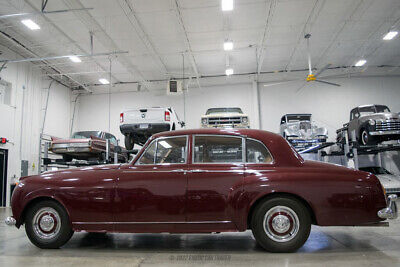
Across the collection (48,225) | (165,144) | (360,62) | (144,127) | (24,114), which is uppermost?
(360,62)

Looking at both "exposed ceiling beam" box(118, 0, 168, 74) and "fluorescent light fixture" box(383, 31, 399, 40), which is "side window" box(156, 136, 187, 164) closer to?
"exposed ceiling beam" box(118, 0, 168, 74)

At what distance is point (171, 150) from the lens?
12.8ft

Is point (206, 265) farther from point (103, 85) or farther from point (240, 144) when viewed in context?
point (103, 85)

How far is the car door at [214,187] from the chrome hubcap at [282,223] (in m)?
0.42

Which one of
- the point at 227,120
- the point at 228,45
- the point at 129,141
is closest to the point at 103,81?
the point at 228,45

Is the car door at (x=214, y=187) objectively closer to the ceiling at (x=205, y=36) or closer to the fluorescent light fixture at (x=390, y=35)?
the ceiling at (x=205, y=36)

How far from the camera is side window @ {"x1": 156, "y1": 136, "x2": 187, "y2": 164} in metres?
3.84

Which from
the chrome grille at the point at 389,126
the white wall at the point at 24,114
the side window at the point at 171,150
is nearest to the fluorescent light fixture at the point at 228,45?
the chrome grille at the point at 389,126

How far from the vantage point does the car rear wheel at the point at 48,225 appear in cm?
Result: 383

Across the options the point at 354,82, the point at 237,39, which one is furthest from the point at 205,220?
the point at 354,82

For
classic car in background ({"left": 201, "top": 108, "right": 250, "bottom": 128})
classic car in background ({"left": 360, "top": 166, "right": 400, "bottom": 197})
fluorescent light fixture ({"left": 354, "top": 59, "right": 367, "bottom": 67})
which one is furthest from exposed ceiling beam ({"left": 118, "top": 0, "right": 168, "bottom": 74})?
classic car in background ({"left": 360, "top": 166, "right": 400, "bottom": 197})

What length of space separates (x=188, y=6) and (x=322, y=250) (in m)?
8.92

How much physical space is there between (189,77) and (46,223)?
44.9 ft

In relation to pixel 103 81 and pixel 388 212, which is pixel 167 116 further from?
pixel 103 81
